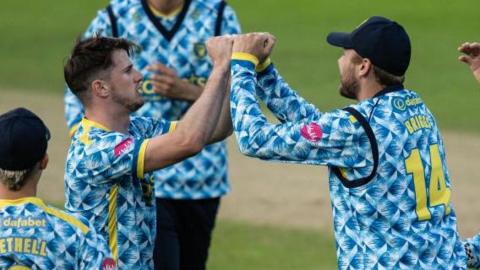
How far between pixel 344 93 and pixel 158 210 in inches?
107

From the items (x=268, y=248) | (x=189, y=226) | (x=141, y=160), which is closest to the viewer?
(x=141, y=160)

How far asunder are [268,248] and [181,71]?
3.19 metres

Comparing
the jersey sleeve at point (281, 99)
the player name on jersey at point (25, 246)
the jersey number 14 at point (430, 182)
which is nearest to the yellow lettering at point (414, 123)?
the jersey number 14 at point (430, 182)

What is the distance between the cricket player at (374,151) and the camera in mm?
6238

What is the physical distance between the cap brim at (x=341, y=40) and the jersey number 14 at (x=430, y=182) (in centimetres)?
63

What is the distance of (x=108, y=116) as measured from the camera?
6797 millimetres

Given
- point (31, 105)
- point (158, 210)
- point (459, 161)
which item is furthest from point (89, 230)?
point (31, 105)

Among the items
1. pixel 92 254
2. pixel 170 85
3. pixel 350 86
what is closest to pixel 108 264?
pixel 92 254

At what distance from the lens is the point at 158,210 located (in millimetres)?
8914

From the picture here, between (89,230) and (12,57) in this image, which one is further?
(12,57)

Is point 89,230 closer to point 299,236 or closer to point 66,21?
point 299,236

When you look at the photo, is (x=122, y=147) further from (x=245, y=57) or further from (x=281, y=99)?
(x=281, y=99)

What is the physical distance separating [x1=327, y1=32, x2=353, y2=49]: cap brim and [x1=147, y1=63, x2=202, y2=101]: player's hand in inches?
88.7

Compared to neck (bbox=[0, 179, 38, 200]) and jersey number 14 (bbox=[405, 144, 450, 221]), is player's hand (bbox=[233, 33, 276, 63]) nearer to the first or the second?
jersey number 14 (bbox=[405, 144, 450, 221])
